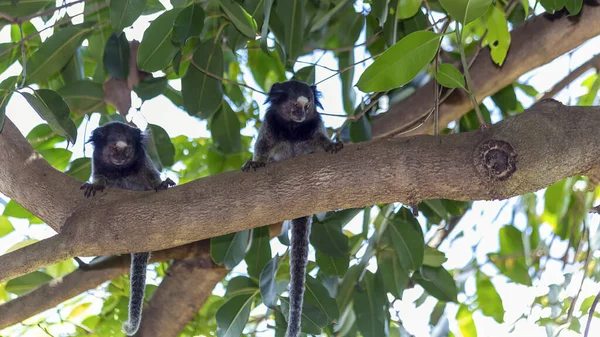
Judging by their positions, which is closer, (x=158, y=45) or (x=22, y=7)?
(x=158, y=45)

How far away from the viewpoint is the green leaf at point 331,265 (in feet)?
11.1

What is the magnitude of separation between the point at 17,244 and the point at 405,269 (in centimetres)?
183

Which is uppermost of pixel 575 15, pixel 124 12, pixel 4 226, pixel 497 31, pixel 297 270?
pixel 575 15

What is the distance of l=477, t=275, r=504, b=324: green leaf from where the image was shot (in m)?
3.21

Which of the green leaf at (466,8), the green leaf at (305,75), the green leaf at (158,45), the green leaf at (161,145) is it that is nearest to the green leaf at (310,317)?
the green leaf at (161,145)

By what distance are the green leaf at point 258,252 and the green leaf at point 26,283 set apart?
3.66 ft

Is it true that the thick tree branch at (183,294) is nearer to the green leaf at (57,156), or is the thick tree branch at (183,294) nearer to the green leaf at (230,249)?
the green leaf at (230,249)

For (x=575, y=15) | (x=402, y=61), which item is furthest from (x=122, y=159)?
(x=575, y=15)

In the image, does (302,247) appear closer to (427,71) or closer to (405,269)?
(405,269)

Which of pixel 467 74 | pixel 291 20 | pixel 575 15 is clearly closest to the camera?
pixel 467 74

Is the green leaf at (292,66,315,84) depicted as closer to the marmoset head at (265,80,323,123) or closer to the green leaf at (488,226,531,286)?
the marmoset head at (265,80,323,123)

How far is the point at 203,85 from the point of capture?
3.28 metres

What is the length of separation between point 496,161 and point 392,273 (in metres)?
1.27

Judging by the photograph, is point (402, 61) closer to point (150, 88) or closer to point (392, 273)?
point (392, 273)
